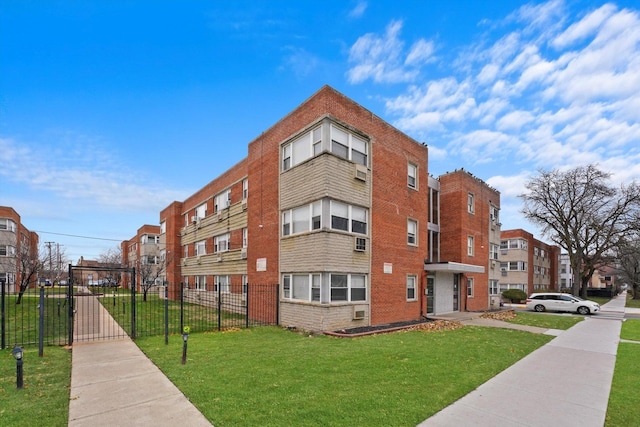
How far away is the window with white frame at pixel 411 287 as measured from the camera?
17547mm

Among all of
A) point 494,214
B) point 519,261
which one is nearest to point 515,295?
point 519,261

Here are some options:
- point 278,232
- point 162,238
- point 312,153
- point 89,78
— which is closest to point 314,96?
point 312,153

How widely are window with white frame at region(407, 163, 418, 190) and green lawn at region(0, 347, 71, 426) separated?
15229 mm

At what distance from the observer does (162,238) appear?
3697 centimetres

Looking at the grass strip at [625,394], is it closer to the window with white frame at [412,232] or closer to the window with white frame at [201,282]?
the window with white frame at [412,232]

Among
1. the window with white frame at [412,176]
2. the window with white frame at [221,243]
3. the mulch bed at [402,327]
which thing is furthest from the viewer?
the window with white frame at [221,243]

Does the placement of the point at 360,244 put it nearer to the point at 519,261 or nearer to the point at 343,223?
the point at 343,223

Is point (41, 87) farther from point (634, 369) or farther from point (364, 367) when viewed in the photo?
point (634, 369)

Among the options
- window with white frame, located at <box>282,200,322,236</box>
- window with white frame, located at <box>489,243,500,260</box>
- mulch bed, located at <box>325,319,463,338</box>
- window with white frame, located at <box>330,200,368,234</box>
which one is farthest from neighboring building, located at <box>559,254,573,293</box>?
window with white frame, located at <box>282,200,322,236</box>

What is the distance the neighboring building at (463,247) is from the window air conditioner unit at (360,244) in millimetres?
6626

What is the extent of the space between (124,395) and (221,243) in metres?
18.9

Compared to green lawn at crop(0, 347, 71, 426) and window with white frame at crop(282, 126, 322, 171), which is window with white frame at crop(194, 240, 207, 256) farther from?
green lawn at crop(0, 347, 71, 426)

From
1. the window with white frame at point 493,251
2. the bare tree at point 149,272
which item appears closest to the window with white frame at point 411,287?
the window with white frame at point 493,251

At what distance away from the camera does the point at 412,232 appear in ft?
59.2
